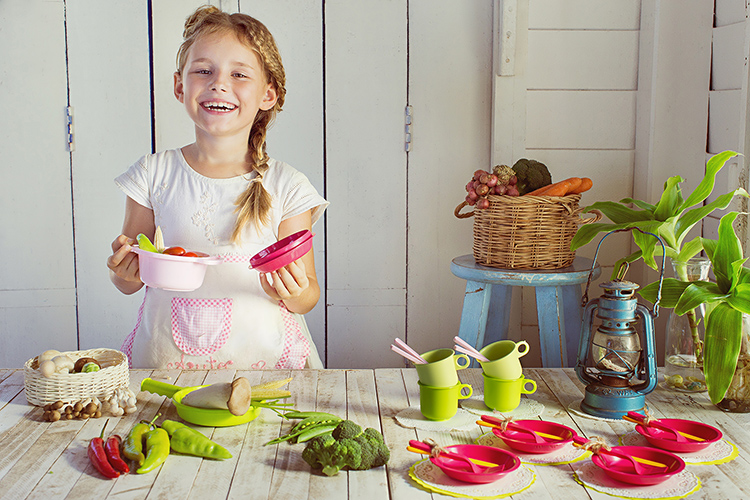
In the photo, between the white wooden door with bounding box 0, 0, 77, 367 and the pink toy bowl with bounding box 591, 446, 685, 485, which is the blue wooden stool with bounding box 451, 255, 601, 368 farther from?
the white wooden door with bounding box 0, 0, 77, 367

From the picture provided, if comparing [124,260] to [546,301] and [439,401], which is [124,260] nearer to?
[439,401]

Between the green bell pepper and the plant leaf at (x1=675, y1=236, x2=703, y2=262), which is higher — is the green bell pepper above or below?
below

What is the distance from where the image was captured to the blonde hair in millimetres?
1751

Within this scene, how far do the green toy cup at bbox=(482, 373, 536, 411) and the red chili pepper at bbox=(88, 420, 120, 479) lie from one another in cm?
67

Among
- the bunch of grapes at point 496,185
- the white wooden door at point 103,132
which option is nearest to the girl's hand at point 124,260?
the bunch of grapes at point 496,185

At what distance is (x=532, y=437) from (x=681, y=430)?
0.28m

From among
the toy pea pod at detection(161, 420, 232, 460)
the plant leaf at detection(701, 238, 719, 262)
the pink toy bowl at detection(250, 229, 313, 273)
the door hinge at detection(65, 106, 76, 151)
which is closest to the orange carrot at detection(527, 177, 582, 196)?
the plant leaf at detection(701, 238, 719, 262)

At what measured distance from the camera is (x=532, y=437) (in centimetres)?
121

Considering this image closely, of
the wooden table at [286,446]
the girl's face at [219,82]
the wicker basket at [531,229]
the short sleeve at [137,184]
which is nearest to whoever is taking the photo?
the wooden table at [286,446]

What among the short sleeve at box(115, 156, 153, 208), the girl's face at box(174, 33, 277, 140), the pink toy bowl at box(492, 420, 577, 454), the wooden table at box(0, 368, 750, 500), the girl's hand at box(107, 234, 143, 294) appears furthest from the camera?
the short sleeve at box(115, 156, 153, 208)

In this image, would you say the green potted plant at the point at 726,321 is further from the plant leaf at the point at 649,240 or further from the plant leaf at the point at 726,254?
the plant leaf at the point at 649,240

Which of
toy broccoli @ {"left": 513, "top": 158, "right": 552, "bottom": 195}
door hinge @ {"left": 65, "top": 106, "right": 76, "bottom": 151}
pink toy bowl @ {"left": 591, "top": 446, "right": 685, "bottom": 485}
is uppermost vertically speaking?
door hinge @ {"left": 65, "top": 106, "right": 76, "bottom": 151}

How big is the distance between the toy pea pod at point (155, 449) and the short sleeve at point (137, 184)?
81cm

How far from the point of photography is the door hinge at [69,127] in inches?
103
